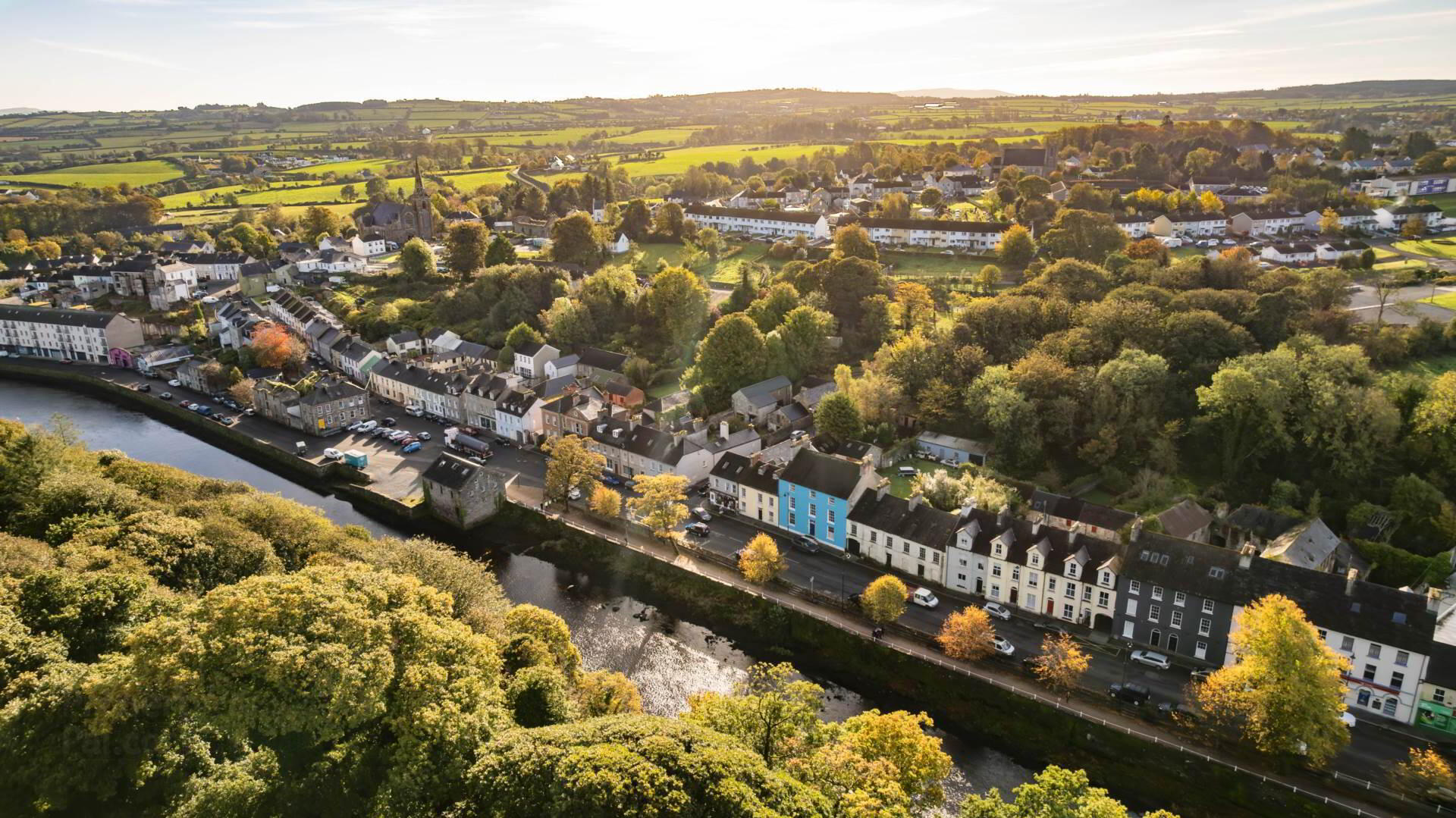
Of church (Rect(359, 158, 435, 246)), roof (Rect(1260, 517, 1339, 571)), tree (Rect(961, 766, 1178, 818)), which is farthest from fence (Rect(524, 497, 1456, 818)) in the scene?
church (Rect(359, 158, 435, 246))

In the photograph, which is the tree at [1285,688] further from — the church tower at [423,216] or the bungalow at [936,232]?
the church tower at [423,216]

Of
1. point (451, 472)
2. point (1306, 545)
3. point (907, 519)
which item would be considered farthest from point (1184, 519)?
point (451, 472)

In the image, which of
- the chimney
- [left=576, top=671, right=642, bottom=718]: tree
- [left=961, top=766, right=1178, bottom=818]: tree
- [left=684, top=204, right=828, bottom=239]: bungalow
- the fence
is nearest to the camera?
[left=961, top=766, right=1178, bottom=818]: tree

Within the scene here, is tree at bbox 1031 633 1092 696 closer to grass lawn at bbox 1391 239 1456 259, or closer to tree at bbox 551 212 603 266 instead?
grass lawn at bbox 1391 239 1456 259

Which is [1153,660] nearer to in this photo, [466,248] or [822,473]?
[822,473]

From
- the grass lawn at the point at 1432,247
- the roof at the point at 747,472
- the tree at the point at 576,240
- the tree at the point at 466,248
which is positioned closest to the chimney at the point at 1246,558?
the roof at the point at 747,472

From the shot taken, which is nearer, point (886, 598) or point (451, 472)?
point (886, 598)
